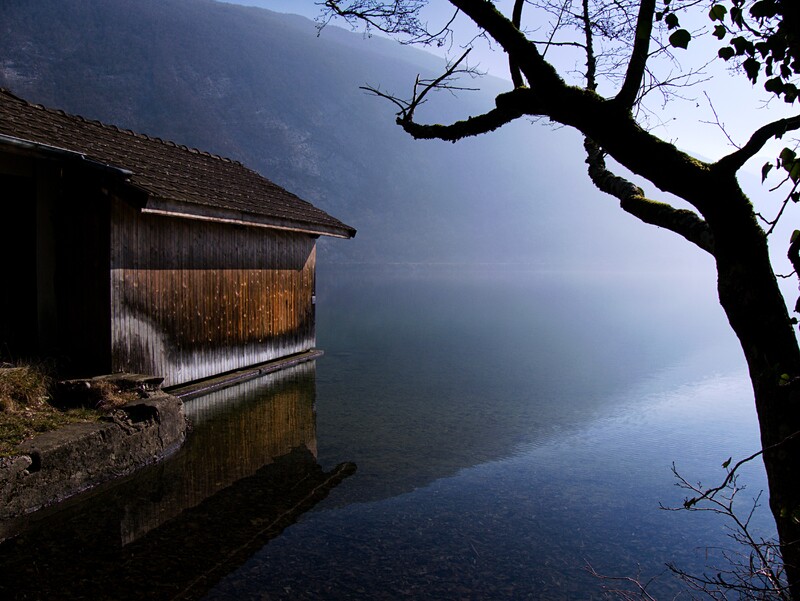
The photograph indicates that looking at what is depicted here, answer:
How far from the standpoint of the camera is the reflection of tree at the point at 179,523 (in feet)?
14.5

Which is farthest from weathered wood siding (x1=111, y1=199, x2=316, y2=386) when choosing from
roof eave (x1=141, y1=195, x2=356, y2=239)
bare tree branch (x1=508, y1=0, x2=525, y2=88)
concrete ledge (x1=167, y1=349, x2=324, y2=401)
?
bare tree branch (x1=508, y1=0, x2=525, y2=88)

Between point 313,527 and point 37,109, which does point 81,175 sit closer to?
point 37,109

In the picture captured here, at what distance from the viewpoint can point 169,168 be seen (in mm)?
10477

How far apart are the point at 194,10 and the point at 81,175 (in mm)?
156156

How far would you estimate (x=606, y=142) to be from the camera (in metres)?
3.23

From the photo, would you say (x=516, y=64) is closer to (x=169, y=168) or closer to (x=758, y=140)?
(x=758, y=140)

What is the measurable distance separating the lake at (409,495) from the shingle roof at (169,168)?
3189 millimetres

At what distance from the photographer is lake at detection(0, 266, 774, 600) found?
4.68m

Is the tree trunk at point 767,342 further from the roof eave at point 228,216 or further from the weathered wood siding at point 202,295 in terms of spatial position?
the weathered wood siding at point 202,295

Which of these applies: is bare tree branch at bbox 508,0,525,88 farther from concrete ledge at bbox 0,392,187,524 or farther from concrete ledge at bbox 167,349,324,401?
concrete ledge at bbox 167,349,324,401

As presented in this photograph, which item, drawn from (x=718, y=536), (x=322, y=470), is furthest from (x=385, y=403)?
(x=718, y=536)

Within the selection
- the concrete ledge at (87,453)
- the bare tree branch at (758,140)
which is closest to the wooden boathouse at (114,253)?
the concrete ledge at (87,453)

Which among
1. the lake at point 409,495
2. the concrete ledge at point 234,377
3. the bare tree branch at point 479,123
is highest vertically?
the bare tree branch at point 479,123

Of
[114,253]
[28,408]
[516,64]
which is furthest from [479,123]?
[114,253]
